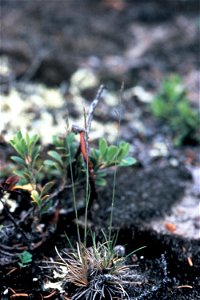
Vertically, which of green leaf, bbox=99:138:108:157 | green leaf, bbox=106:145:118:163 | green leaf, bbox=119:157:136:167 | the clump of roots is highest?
green leaf, bbox=99:138:108:157

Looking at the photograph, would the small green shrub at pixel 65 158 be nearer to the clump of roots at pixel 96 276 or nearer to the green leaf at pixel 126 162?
the green leaf at pixel 126 162

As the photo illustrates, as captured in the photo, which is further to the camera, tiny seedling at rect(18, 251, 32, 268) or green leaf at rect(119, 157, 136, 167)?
green leaf at rect(119, 157, 136, 167)

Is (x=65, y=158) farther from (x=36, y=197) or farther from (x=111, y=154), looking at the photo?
(x=36, y=197)

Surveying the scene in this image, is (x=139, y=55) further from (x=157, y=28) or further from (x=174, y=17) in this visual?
(x=174, y=17)

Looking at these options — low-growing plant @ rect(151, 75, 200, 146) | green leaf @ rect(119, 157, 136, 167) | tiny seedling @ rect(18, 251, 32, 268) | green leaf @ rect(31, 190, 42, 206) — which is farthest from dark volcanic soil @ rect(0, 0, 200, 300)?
green leaf @ rect(119, 157, 136, 167)

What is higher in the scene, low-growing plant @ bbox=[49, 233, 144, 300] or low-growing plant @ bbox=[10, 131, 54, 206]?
low-growing plant @ bbox=[10, 131, 54, 206]

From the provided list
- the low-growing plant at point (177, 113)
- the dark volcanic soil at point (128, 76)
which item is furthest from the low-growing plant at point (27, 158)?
the low-growing plant at point (177, 113)

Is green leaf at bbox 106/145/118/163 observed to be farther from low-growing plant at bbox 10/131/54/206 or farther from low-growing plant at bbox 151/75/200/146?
low-growing plant at bbox 151/75/200/146

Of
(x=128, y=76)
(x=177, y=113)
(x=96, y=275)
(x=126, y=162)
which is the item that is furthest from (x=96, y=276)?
(x=128, y=76)

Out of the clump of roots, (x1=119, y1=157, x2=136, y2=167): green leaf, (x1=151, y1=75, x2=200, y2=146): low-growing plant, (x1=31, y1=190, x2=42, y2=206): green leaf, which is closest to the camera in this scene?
the clump of roots
